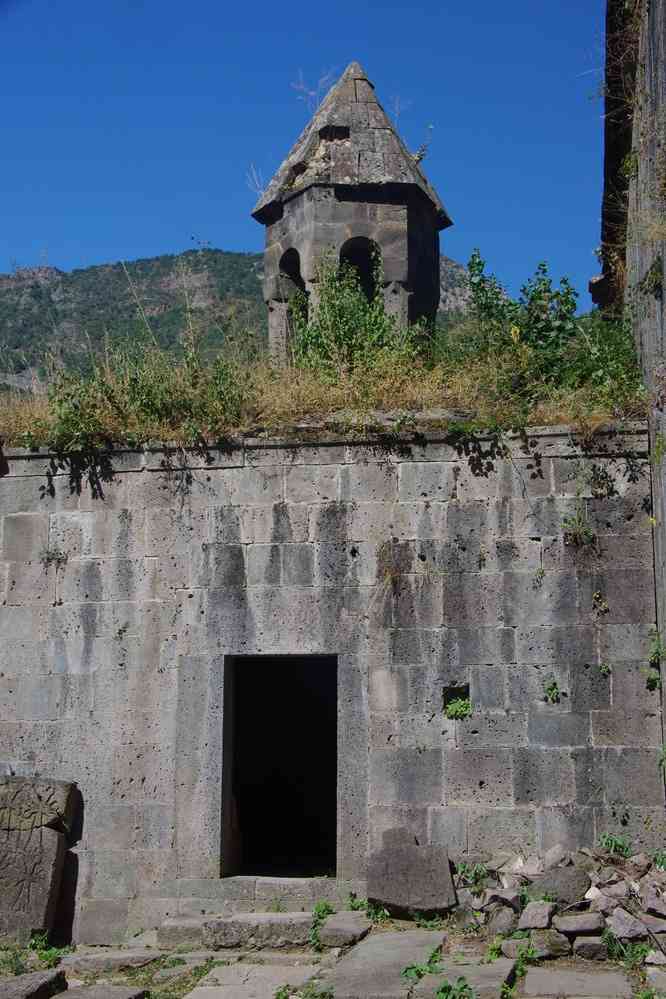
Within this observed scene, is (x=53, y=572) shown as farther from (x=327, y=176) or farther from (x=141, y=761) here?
(x=327, y=176)

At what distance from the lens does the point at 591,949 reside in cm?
684

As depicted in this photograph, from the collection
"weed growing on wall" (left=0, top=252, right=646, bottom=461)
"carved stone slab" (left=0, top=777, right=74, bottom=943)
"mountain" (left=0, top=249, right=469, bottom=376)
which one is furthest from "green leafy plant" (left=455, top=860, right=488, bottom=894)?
"mountain" (left=0, top=249, right=469, bottom=376)

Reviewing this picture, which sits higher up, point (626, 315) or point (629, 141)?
point (629, 141)

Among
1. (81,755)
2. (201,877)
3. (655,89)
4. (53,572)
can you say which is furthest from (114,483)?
(655,89)

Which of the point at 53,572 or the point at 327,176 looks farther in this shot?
the point at 327,176

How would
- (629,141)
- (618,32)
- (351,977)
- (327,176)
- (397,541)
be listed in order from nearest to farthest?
(351,977) < (397,541) < (618,32) < (629,141) < (327,176)

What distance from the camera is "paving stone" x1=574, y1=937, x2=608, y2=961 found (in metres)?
6.82

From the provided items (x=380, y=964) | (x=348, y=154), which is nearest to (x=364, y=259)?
(x=348, y=154)

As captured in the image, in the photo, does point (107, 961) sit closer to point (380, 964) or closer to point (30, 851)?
point (30, 851)

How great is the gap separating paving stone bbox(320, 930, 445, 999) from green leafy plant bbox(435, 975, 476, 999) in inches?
8.7

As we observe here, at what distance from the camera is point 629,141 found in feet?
33.7

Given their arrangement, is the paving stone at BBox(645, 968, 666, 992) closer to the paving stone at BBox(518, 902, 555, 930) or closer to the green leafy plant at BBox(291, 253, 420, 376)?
the paving stone at BBox(518, 902, 555, 930)

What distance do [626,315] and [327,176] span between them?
3395mm

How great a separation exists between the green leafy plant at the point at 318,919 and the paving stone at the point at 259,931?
4 cm
